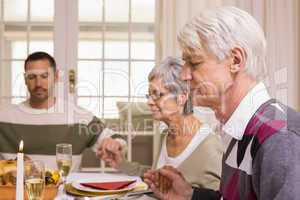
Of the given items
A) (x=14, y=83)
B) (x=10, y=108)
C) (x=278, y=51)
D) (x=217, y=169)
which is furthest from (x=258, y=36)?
(x=14, y=83)

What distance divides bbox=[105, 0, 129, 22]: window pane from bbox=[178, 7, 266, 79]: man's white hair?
2666 millimetres

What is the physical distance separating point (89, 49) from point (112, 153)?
183 cm

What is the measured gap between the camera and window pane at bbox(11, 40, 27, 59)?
12.8ft

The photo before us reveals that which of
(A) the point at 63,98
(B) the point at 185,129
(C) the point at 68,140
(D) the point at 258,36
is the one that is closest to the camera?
(D) the point at 258,36

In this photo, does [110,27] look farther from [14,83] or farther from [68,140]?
[68,140]

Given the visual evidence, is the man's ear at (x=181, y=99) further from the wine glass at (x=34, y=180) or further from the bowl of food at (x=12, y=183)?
the wine glass at (x=34, y=180)

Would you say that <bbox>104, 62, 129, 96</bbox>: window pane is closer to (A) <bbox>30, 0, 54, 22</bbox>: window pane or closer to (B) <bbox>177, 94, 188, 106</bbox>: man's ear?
(A) <bbox>30, 0, 54, 22</bbox>: window pane

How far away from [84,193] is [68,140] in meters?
1.13

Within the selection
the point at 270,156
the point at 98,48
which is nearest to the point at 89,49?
the point at 98,48

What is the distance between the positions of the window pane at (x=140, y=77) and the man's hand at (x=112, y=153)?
1.70 meters

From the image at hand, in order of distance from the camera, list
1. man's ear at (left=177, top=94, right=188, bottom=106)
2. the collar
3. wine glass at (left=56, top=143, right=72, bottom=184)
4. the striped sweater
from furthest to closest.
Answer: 1. the striped sweater
2. man's ear at (left=177, top=94, right=188, bottom=106)
3. wine glass at (left=56, top=143, right=72, bottom=184)
4. the collar

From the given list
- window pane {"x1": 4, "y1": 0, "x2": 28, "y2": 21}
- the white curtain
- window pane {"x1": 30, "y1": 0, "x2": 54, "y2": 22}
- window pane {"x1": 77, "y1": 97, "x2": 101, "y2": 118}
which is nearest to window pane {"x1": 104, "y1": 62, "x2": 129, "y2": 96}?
window pane {"x1": 77, "y1": 97, "x2": 101, "y2": 118}

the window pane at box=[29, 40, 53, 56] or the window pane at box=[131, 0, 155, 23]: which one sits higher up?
the window pane at box=[131, 0, 155, 23]

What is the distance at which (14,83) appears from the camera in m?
3.88
